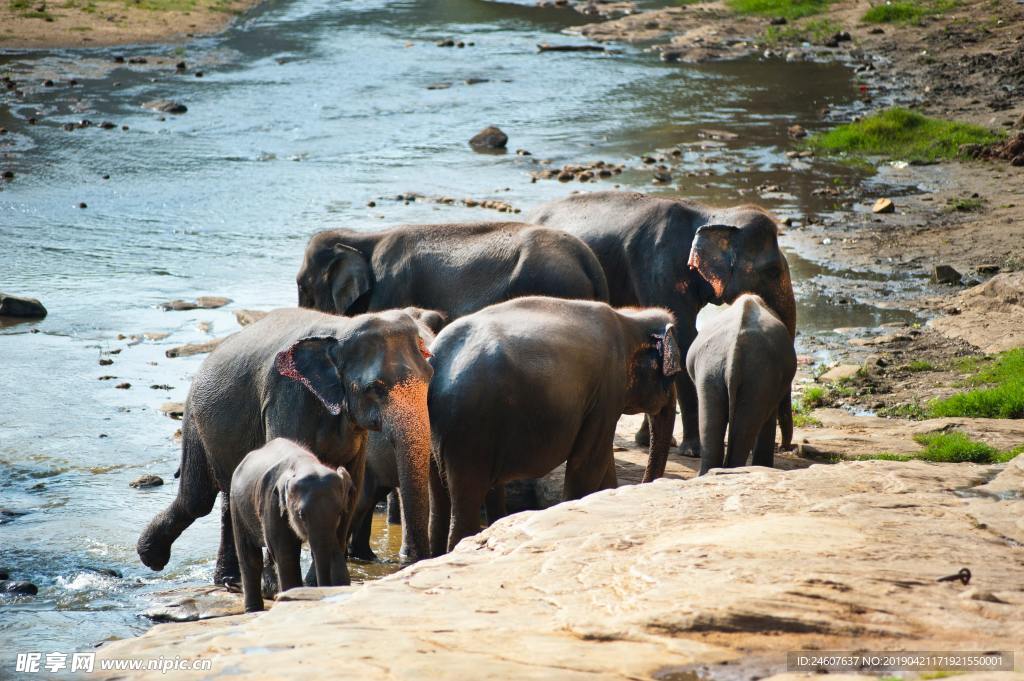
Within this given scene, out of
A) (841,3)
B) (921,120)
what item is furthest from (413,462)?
(841,3)

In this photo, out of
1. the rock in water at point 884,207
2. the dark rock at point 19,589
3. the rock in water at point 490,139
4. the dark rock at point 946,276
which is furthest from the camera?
the rock in water at point 490,139

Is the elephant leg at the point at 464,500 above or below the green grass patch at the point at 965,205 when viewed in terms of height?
above

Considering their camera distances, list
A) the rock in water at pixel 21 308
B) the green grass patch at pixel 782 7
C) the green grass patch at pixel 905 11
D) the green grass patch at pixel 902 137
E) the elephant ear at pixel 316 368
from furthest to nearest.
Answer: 1. the green grass patch at pixel 782 7
2. the green grass patch at pixel 905 11
3. the green grass patch at pixel 902 137
4. the rock in water at pixel 21 308
5. the elephant ear at pixel 316 368

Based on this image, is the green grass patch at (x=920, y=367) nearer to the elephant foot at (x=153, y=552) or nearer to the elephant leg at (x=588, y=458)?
the elephant leg at (x=588, y=458)

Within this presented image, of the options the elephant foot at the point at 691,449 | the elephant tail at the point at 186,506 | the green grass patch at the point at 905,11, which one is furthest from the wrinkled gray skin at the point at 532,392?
the green grass patch at the point at 905,11

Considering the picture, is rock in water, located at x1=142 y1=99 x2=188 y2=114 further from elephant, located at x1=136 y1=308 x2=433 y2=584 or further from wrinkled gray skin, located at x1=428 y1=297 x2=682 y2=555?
wrinkled gray skin, located at x1=428 y1=297 x2=682 y2=555

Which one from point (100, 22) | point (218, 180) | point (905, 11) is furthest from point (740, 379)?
point (100, 22)

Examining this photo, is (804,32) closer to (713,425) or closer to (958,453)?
(958,453)

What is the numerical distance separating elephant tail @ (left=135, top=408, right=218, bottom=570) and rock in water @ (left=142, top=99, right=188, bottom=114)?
17.0 metres

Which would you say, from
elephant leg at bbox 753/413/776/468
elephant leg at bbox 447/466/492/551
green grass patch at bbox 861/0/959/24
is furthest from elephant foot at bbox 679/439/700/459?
green grass patch at bbox 861/0/959/24

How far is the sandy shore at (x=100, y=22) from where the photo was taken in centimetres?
2955

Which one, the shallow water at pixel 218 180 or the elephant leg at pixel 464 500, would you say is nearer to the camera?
the elephant leg at pixel 464 500

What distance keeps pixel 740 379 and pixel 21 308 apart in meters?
7.99

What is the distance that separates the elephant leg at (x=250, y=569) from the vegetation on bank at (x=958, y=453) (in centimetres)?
414
